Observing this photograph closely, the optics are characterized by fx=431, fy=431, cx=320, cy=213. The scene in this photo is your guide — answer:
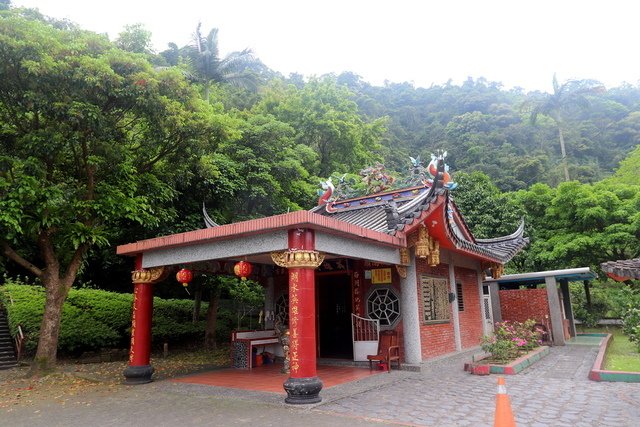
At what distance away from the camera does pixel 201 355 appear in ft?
49.2

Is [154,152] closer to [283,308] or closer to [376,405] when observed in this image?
[283,308]

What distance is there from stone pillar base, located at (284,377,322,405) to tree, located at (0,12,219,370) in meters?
6.06

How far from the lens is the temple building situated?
22.9ft

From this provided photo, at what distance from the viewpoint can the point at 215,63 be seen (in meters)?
24.6

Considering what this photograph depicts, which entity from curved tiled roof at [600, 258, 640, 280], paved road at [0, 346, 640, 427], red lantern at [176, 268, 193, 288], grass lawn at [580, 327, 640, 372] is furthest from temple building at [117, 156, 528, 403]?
grass lawn at [580, 327, 640, 372]

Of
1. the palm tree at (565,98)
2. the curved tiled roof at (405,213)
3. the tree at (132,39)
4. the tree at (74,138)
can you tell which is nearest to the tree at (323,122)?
the tree at (132,39)

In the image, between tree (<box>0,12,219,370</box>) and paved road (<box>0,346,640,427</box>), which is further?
tree (<box>0,12,219,370</box>)

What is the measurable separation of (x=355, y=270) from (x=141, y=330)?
16.9 feet

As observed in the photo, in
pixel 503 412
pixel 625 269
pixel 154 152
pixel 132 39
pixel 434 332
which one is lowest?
pixel 503 412

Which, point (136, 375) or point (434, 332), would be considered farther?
point (434, 332)

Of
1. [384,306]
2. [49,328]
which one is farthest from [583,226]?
[49,328]

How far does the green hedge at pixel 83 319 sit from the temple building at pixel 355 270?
5633 mm

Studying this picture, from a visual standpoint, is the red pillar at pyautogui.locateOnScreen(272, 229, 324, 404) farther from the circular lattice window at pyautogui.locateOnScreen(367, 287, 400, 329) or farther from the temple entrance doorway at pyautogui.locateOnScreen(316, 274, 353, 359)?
the temple entrance doorway at pyautogui.locateOnScreen(316, 274, 353, 359)

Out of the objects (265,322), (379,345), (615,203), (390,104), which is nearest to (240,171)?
(265,322)
